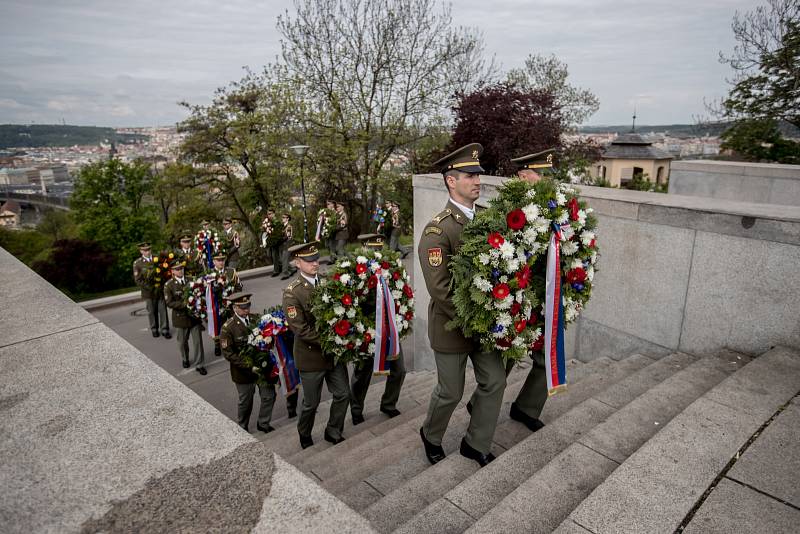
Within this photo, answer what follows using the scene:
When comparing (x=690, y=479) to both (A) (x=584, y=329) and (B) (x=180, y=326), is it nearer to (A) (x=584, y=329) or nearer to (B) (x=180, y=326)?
(A) (x=584, y=329)

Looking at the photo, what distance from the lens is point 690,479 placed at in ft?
8.85

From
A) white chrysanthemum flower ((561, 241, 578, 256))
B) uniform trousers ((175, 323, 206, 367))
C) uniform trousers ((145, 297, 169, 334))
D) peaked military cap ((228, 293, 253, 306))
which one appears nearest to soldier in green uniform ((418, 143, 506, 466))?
white chrysanthemum flower ((561, 241, 578, 256))

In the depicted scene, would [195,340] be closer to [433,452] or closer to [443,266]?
[433,452]

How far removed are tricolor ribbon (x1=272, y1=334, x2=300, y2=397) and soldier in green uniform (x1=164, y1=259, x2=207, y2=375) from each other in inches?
122

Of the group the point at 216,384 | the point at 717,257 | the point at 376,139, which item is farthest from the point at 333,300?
the point at 376,139

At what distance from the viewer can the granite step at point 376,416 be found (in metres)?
5.26

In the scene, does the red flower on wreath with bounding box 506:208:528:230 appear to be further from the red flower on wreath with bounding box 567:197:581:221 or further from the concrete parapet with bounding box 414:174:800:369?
the concrete parapet with bounding box 414:174:800:369

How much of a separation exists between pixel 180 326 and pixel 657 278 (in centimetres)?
769

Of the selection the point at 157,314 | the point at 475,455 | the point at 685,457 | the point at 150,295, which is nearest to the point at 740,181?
the point at 685,457

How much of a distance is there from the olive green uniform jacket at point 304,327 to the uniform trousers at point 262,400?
1615mm

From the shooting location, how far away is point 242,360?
6527 mm

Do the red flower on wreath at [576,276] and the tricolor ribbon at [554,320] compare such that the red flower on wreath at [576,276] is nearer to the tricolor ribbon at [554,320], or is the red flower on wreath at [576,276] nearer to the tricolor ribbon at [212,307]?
the tricolor ribbon at [554,320]

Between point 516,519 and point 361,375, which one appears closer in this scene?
point 516,519

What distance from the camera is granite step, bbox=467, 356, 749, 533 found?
2.67 m
